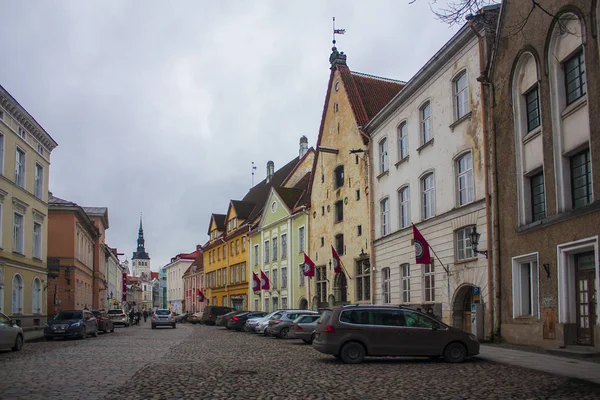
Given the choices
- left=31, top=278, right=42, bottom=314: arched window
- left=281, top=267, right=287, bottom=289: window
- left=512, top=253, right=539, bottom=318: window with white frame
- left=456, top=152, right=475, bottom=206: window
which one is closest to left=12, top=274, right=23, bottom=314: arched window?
left=31, top=278, right=42, bottom=314: arched window

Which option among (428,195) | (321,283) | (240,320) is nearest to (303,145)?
(321,283)

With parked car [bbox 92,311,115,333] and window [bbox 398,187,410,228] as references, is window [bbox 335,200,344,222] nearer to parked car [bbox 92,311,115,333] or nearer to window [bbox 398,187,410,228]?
window [bbox 398,187,410,228]

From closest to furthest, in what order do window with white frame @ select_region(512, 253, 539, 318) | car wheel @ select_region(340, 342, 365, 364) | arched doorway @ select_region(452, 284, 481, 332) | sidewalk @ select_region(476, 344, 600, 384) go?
sidewalk @ select_region(476, 344, 600, 384), car wheel @ select_region(340, 342, 365, 364), window with white frame @ select_region(512, 253, 539, 318), arched doorway @ select_region(452, 284, 481, 332)

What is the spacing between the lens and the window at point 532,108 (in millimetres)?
20203

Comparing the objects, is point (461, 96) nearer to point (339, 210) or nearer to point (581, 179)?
point (581, 179)

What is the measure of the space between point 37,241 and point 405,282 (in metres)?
23.1

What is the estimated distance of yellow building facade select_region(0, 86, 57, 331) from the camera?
108ft

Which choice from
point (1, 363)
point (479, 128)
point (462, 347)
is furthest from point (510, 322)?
point (1, 363)

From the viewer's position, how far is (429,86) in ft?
91.2

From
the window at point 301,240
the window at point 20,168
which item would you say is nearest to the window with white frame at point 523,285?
the window at point 20,168

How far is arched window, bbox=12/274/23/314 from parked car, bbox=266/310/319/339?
14.0 meters

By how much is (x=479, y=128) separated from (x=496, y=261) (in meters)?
4.88

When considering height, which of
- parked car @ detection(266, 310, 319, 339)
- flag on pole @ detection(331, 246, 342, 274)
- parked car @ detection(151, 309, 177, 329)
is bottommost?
parked car @ detection(151, 309, 177, 329)

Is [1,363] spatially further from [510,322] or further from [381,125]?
[381,125]
